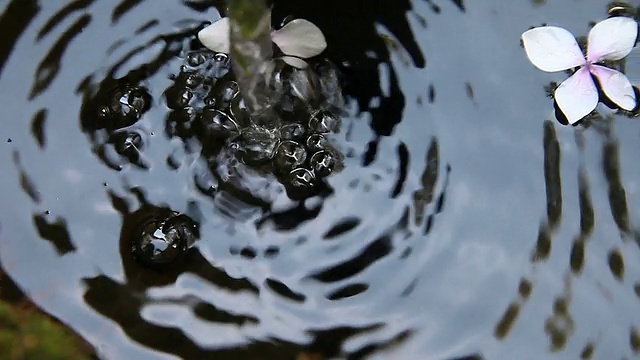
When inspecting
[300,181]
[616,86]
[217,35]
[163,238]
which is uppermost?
[616,86]

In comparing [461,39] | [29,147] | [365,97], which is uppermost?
[461,39]

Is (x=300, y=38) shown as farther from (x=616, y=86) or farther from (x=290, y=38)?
(x=616, y=86)

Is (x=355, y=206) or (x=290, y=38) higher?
(x=290, y=38)

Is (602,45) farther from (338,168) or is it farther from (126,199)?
(126,199)

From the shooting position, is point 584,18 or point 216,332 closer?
point 216,332

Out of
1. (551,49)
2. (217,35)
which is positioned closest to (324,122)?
(217,35)

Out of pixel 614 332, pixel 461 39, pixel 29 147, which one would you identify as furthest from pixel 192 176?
pixel 614 332
